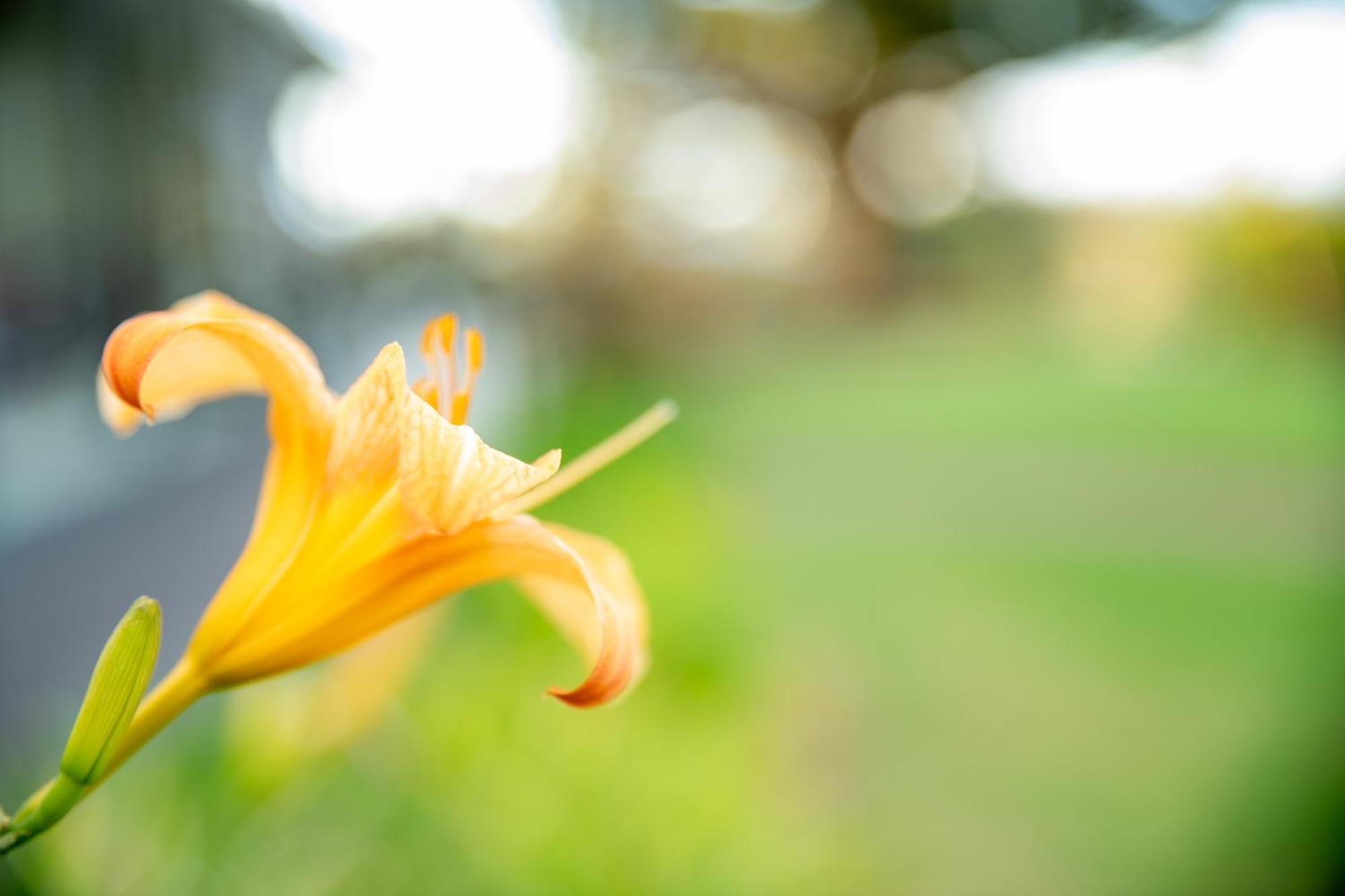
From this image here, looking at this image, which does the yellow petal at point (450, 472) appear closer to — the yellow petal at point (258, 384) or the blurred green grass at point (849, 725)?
the yellow petal at point (258, 384)

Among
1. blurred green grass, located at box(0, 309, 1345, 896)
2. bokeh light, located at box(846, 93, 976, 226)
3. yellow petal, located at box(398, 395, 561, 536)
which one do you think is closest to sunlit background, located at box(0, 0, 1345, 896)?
blurred green grass, located at box(0, 309, 1345, 896)

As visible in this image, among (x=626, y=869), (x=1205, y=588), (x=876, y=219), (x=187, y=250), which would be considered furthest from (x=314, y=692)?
(x=876, y=219)

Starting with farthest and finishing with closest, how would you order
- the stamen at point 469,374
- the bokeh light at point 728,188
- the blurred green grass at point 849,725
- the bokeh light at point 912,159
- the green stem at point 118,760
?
1. the bokeh light at point 912,159
2. the bokeh light at point 728,188
3. the blurred green grass at point 849,725
4. the stamen at point 469,374
5. the green stem at point 118,760

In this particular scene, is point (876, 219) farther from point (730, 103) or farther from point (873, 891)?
point (873, 891)

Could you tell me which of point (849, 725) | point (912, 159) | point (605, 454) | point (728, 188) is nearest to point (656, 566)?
point (849, 725)

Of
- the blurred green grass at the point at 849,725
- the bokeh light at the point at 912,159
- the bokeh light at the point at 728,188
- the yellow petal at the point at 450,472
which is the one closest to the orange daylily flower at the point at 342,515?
the yellow petal at the point at 450,472

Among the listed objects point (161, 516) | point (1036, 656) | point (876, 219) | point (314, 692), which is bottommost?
point (876, 219)

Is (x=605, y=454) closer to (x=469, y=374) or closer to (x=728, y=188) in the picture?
(x=469, y=374)
